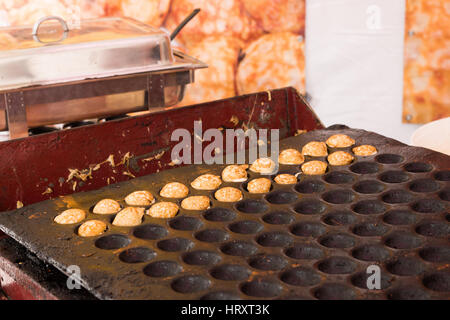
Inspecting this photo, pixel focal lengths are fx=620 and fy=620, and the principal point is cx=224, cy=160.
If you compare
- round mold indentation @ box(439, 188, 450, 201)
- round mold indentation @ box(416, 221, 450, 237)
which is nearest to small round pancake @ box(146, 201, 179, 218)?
round mold indentation @ box(416, 221, 450, 237)

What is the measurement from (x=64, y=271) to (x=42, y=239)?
0.20 m

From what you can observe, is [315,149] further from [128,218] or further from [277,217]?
[128,218]

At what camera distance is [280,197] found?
2029 millimetres

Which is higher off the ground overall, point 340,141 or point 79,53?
point 79,53

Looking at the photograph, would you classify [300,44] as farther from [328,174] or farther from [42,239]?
[42,239]

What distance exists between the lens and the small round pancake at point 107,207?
6.32 ft

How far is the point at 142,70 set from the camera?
288 cm

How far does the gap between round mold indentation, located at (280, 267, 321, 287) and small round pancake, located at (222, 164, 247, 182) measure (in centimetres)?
64

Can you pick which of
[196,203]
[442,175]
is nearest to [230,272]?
[196,203]

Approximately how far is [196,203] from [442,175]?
0.84 metres

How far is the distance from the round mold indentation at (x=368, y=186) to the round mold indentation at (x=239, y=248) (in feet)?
1.75

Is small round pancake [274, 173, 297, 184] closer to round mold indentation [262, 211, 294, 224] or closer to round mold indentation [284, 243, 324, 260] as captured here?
round mold indentation [262, 211, 294, 224]

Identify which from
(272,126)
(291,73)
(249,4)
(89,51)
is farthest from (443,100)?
(89,51)

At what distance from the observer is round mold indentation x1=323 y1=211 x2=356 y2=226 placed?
1.83m
